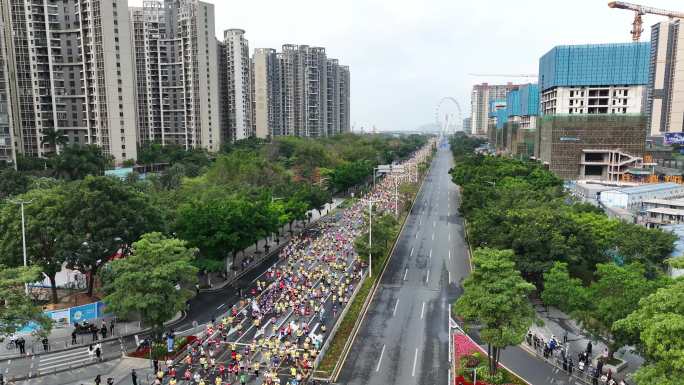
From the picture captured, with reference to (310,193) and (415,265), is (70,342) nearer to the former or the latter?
(415,265)

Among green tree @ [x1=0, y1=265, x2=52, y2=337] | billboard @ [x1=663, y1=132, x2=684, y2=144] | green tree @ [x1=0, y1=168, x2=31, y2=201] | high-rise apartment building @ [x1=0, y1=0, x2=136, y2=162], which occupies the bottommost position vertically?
green tree @ [x1=0, y1=265, x2=52, y2=337]

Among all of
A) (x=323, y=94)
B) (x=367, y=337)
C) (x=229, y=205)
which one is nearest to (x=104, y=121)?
(x=229, y=205)

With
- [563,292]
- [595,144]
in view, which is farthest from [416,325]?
[595,144]

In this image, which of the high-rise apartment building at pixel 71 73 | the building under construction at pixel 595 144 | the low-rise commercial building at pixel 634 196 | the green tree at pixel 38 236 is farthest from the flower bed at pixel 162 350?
the building under construction at pixel 595 144

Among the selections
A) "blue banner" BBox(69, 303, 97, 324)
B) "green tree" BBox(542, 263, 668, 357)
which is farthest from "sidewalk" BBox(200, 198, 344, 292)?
"green tree" BBox(542, 263, 668, 357)

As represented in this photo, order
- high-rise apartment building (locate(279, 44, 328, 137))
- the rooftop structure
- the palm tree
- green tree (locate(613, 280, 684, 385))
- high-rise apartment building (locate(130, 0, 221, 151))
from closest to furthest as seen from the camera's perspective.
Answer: green tree (locate(613, 280, 684, 385))
the palm tree
the rooftop structure
high-rise apartment building (locate(130, 0, 221, 151))
high-rise apartment building (locate(279, 44, 328, 137))

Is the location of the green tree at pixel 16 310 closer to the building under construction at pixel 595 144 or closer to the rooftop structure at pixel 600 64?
the building under construction at pixel 595 144

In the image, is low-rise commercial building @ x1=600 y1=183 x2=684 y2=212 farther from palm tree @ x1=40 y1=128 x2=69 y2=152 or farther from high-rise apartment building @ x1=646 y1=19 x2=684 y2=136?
palm tree @ x1=40 y1=128 x2=69 y2=152
